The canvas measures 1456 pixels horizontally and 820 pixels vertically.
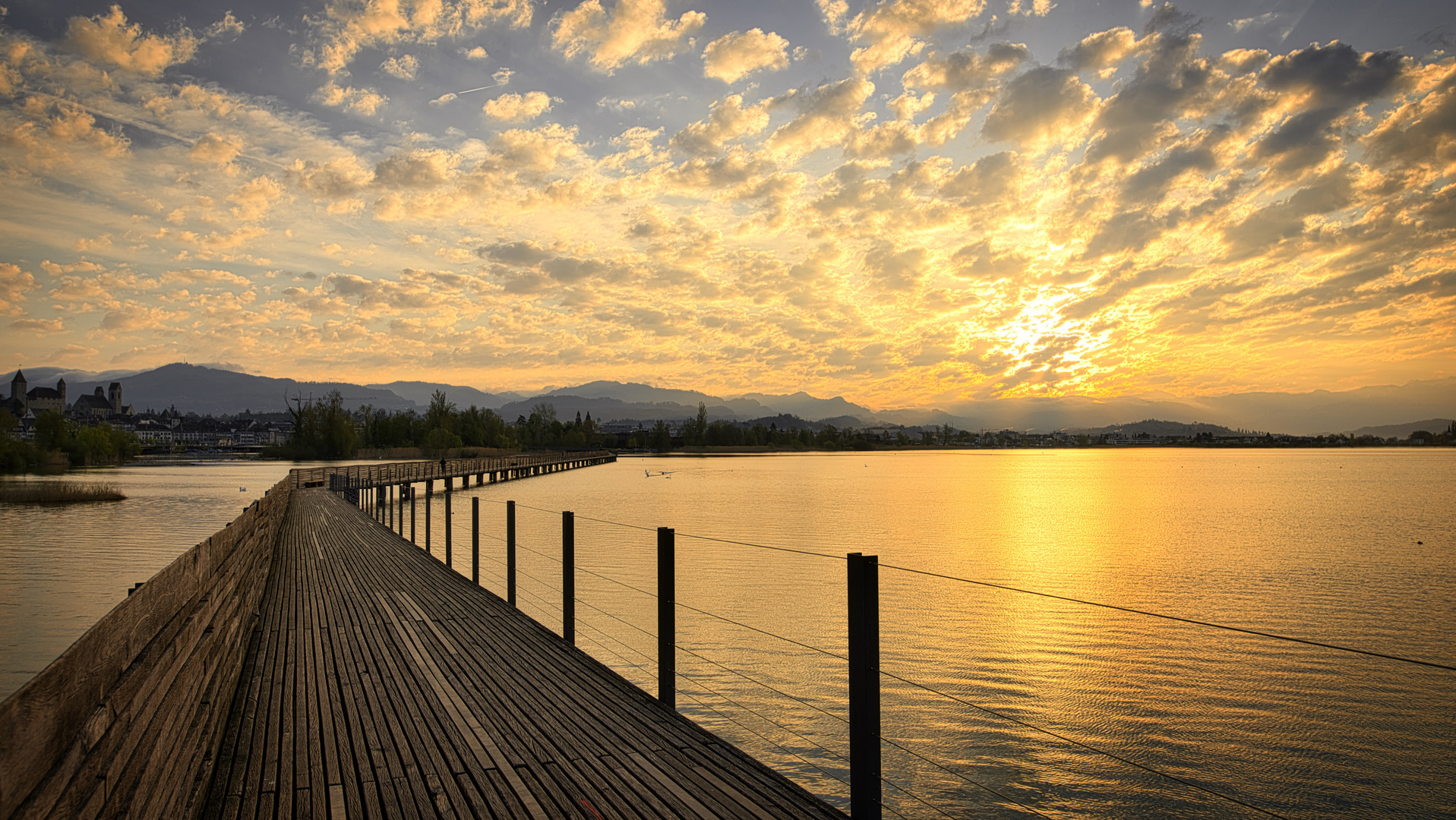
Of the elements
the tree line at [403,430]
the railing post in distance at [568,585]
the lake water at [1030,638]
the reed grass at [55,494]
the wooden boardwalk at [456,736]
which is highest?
the tree line at [403,430]

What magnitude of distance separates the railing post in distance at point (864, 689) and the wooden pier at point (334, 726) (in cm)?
22

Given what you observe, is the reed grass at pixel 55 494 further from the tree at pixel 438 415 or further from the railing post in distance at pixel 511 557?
the tree at pixel 438 415

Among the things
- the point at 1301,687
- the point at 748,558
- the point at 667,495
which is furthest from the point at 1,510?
the point at 1301,687

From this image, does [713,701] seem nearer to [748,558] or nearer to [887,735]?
[887,735]

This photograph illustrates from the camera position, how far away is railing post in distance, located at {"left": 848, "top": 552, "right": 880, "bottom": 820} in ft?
11.6

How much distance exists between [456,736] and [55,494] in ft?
160

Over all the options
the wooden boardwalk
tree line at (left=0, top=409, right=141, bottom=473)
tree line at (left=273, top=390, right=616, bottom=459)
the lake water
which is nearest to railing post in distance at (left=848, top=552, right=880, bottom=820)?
the wooden boardwalk

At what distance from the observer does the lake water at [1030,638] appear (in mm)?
7613

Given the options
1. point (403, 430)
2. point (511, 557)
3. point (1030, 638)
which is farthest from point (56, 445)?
point (1030, 638)

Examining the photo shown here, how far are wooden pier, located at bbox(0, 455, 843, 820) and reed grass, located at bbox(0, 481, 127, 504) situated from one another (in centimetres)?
4246

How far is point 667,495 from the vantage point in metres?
47.9

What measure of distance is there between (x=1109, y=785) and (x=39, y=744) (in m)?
8.18

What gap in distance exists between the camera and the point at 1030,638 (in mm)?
12891

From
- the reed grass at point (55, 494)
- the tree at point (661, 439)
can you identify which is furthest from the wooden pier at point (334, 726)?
the tree at point (661, 439)
